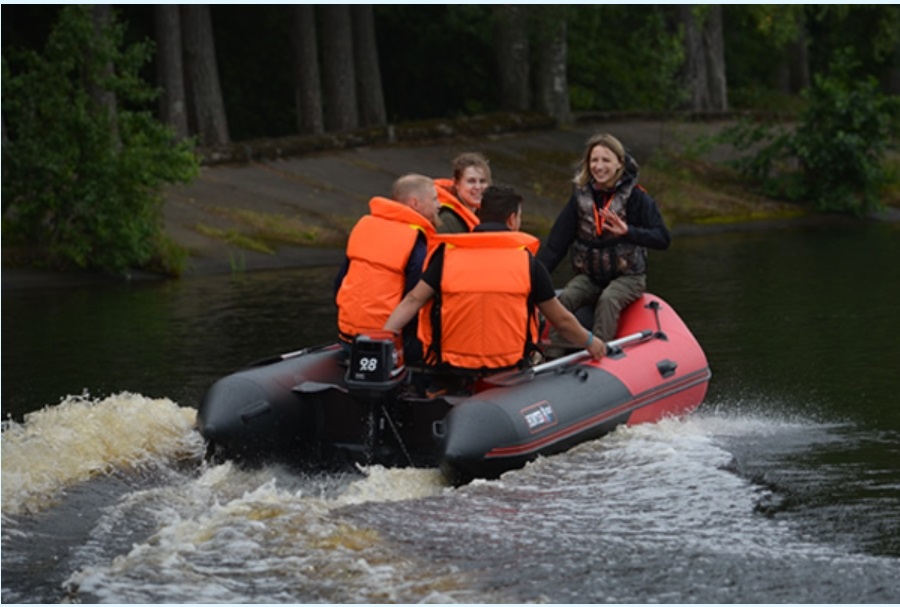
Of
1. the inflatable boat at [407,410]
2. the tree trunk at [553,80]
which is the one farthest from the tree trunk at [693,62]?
the inflatable boat at [407,410]

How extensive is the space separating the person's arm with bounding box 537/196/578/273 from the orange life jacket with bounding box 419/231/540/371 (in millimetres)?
1476

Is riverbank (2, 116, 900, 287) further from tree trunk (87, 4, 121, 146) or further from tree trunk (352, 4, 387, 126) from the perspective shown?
tree trunk (87, 4, 121, 146)

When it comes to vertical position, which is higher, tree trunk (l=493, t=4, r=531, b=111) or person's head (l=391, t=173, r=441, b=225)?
tree trunk (l=493, t=4, r=531, b=111)

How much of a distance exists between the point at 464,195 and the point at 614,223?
3.79 ft

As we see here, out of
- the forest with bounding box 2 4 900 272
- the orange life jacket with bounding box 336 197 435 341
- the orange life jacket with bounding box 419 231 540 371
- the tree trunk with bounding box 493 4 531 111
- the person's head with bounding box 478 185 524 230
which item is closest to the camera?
the orange life jacket with bounding box 419 231 540 371

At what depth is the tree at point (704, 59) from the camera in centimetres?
3200

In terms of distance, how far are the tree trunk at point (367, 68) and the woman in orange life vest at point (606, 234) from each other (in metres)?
17.9

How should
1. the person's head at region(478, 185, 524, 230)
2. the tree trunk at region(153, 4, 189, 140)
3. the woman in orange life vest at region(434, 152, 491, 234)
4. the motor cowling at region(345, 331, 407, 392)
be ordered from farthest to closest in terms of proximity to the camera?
the tree trunk at region(153, 4, 189, 140) → the woman in orange life vest at region(434, 152, 491, 234) → the person's head at region(478, 185, 524, 230) → the motor cowling at region(345, 331, 407, 392)

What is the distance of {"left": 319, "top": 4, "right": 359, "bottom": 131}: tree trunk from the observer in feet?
90.1

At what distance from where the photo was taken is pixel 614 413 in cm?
991

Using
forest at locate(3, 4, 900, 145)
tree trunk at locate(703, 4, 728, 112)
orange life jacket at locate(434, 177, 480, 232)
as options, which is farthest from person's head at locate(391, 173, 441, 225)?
tree trunk at locate(703, 4, 728, 112)

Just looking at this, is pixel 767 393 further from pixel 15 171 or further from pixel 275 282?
pixel 15 171

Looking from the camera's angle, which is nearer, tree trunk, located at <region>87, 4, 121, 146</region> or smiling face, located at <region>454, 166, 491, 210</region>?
smiling face, located at <region>454, 166, 491, 210</region>

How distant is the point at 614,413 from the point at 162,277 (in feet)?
39.5
